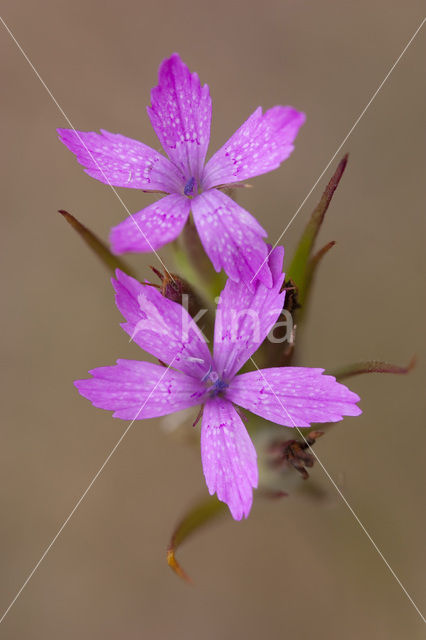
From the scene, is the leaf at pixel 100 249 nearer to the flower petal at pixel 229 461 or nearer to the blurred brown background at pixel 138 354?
the flower petal at pixel 229 461

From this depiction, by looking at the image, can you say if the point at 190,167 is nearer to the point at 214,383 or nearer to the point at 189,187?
the point at 189,187

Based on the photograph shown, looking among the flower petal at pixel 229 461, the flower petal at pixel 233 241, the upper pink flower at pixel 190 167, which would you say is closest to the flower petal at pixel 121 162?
the upper pink flower at pixel 190 167

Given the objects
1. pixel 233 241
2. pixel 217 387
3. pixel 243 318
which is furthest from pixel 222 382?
pixel 233 241

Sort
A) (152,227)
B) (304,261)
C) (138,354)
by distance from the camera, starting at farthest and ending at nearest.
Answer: (138,354) < (304,261) < (152,227)

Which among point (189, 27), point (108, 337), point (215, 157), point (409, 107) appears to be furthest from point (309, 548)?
point (189, 27)

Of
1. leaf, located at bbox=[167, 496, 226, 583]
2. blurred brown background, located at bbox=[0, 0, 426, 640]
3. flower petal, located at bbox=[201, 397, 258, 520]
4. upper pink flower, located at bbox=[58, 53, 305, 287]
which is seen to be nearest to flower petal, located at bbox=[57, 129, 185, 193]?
upper pink flower, located at bbox=[58, 53, 305, 287]

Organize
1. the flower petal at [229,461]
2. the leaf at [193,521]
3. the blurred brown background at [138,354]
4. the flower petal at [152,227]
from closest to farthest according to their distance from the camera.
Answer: the flower petal at [152,227]
the flower petal at [229,461]
the leaf at [193,521]
the blurred brown background at [138,354]

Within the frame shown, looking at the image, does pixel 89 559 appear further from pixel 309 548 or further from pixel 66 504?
pixel 309 548
